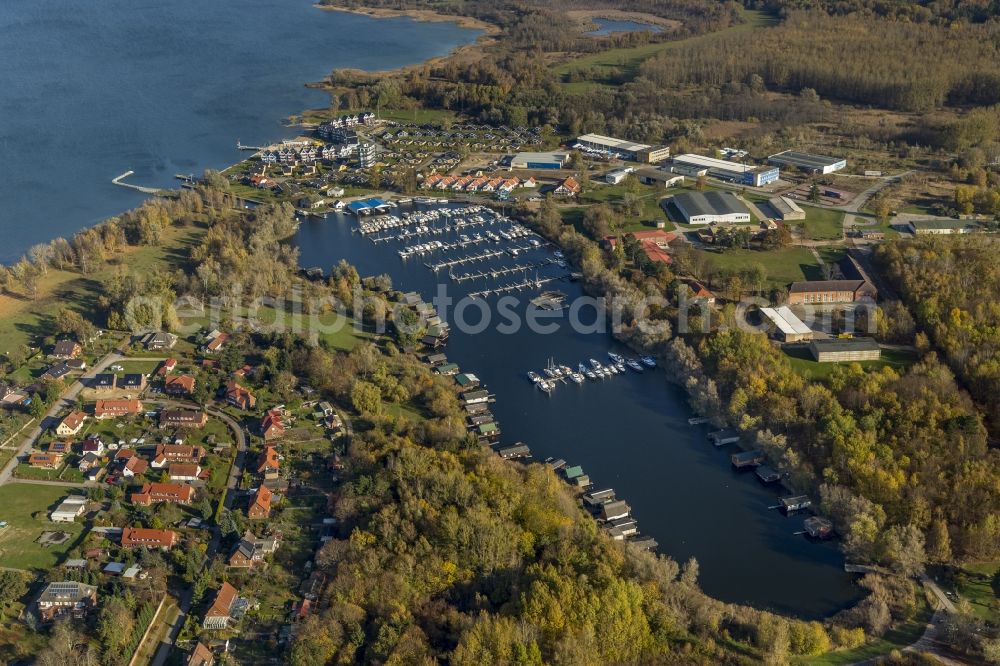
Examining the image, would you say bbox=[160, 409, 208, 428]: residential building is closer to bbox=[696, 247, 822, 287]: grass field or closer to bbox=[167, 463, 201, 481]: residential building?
bbox=[167, 463, 201, 481]: residential building

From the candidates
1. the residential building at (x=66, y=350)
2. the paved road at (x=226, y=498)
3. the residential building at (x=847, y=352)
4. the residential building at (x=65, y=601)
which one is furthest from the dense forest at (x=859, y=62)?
the residential building at (x=65, y=601)

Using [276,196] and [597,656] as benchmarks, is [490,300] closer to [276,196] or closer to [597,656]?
[276,196]

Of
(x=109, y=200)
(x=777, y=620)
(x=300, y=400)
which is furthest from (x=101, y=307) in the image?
(x=777, y=620)

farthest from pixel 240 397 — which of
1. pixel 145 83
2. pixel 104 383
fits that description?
pixel 145 83

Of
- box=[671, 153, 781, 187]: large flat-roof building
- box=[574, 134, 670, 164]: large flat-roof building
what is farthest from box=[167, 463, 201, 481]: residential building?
box=[574, 134, 670, 164]: large flat-roof building

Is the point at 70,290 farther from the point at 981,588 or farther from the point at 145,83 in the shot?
the point at 145,83

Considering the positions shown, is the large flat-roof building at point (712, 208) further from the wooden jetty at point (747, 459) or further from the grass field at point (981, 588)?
the grass field at point (981, 588)
